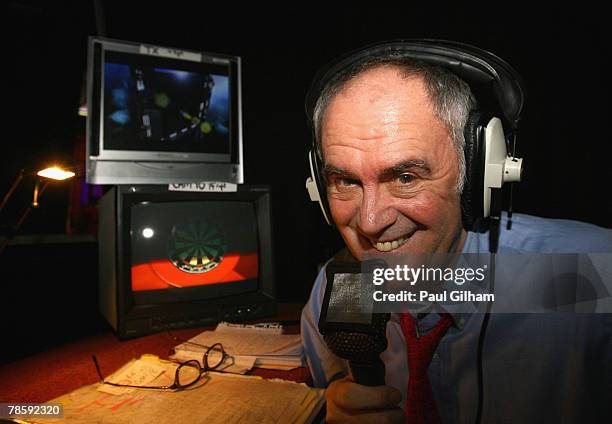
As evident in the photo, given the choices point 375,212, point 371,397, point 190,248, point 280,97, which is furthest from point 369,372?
point 280,97

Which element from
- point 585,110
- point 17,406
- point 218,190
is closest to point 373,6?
point 585,110

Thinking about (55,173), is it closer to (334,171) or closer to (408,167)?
(334,171)

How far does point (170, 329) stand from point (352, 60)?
45.4 inches

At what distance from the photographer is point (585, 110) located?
1.72m

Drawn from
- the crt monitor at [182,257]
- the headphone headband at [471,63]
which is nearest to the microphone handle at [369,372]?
the headphone headband at [471,63]

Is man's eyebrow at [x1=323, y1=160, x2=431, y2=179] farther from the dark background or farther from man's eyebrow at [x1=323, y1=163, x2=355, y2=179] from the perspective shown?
the dark background

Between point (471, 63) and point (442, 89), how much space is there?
85 millimetres

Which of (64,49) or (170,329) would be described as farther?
(64,49)

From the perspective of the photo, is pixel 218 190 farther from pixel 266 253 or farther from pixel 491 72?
pixel 491 72

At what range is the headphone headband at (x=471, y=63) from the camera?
932 millimetres

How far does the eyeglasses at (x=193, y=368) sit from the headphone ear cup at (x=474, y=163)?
0.82 meters

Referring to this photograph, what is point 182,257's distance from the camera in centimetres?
161

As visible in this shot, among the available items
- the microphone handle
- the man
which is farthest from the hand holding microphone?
the man

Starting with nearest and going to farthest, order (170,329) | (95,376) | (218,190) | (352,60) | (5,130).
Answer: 1. (352,60)
2. (95,376)
3. (170,329)
4. (218,190)
5. (5,130)
